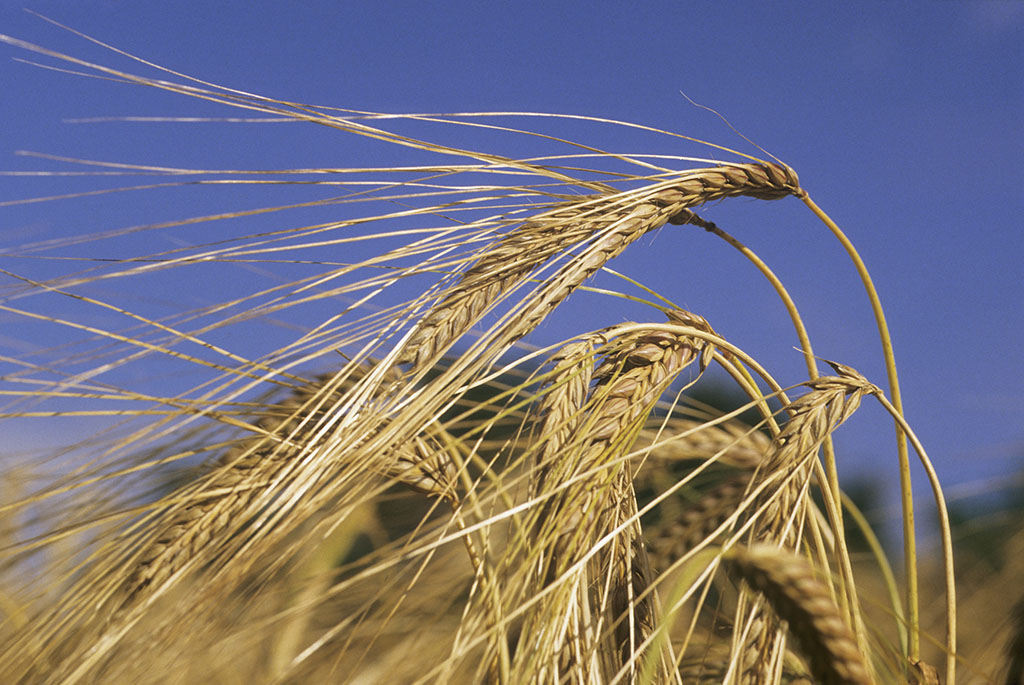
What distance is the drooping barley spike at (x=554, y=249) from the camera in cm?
71

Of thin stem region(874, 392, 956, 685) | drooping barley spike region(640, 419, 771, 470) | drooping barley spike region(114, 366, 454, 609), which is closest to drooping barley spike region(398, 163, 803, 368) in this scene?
drooping barley spike region(114, 366, 454, 609)

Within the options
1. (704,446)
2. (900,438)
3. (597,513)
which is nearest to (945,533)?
(900,438)

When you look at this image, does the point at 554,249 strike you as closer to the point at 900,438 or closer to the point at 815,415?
the point at 815,415

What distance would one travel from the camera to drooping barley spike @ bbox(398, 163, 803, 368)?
2.32ft

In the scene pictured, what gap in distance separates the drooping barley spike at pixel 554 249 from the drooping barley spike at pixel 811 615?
0.32 metres

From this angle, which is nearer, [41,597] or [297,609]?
[297,609]

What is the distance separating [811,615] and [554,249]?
1.41ft

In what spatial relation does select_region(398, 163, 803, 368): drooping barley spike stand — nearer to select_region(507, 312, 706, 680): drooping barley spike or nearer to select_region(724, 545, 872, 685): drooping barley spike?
select_region(507, 312, 706, 680): drooping barley spike

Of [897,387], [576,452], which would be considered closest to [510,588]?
[576,452]

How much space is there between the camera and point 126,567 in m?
0.68

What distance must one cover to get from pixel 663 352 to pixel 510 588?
0.33 meters

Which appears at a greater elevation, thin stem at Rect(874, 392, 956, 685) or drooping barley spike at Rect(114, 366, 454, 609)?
drooping barley spike at Rect(114, 366, 454, 609)

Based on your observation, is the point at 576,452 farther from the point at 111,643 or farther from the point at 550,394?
the point at 111,643

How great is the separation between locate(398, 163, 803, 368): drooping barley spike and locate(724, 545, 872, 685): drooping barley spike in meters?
0.32
